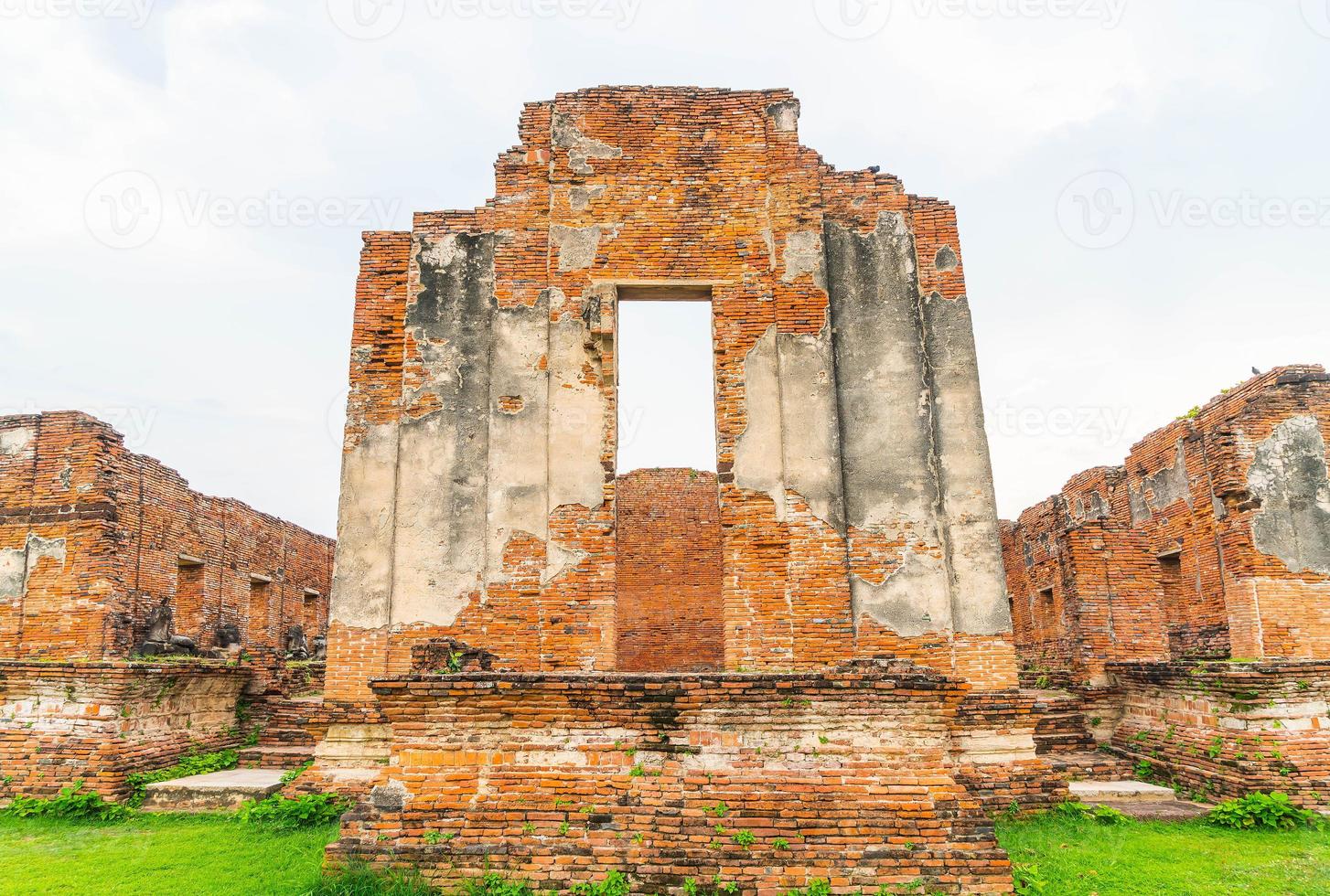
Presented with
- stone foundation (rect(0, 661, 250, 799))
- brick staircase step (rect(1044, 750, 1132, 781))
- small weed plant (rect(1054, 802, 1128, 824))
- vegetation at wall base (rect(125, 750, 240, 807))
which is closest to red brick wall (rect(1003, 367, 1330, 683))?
brick staircase step (rect(1044, 750, 1132, 781))

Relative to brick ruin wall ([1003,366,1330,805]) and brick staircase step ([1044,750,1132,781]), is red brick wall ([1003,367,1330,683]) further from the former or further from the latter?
brick staircase step ([1044,750,1132,781])

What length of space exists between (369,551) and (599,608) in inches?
103

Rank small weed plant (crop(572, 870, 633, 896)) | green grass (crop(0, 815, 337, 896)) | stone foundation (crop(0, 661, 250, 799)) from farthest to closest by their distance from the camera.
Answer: stone foundation (crop(0, 661, 250, 799))
green grass (crop(0, 815, 337, 896))
small weed plant (crop(572, 870, 633, 896))

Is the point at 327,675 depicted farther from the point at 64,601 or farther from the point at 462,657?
the point at 64,601

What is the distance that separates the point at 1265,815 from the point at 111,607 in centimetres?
1441

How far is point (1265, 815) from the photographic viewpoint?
802 cm

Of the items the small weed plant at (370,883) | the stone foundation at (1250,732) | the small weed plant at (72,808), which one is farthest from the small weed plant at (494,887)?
the stone foundation at (1250,732)

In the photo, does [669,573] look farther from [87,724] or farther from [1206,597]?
[1206,597]

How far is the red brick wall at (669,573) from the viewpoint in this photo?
1480 centimetres

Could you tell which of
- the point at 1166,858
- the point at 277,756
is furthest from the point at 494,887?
the point at 277,756

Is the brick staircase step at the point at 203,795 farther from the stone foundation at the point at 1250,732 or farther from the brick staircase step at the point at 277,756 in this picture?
the stone foundation at the point at 1250,732

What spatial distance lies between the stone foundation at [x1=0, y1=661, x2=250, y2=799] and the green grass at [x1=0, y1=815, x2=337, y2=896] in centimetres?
64

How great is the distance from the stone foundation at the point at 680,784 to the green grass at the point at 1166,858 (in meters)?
1.55

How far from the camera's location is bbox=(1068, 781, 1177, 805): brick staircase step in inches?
342
